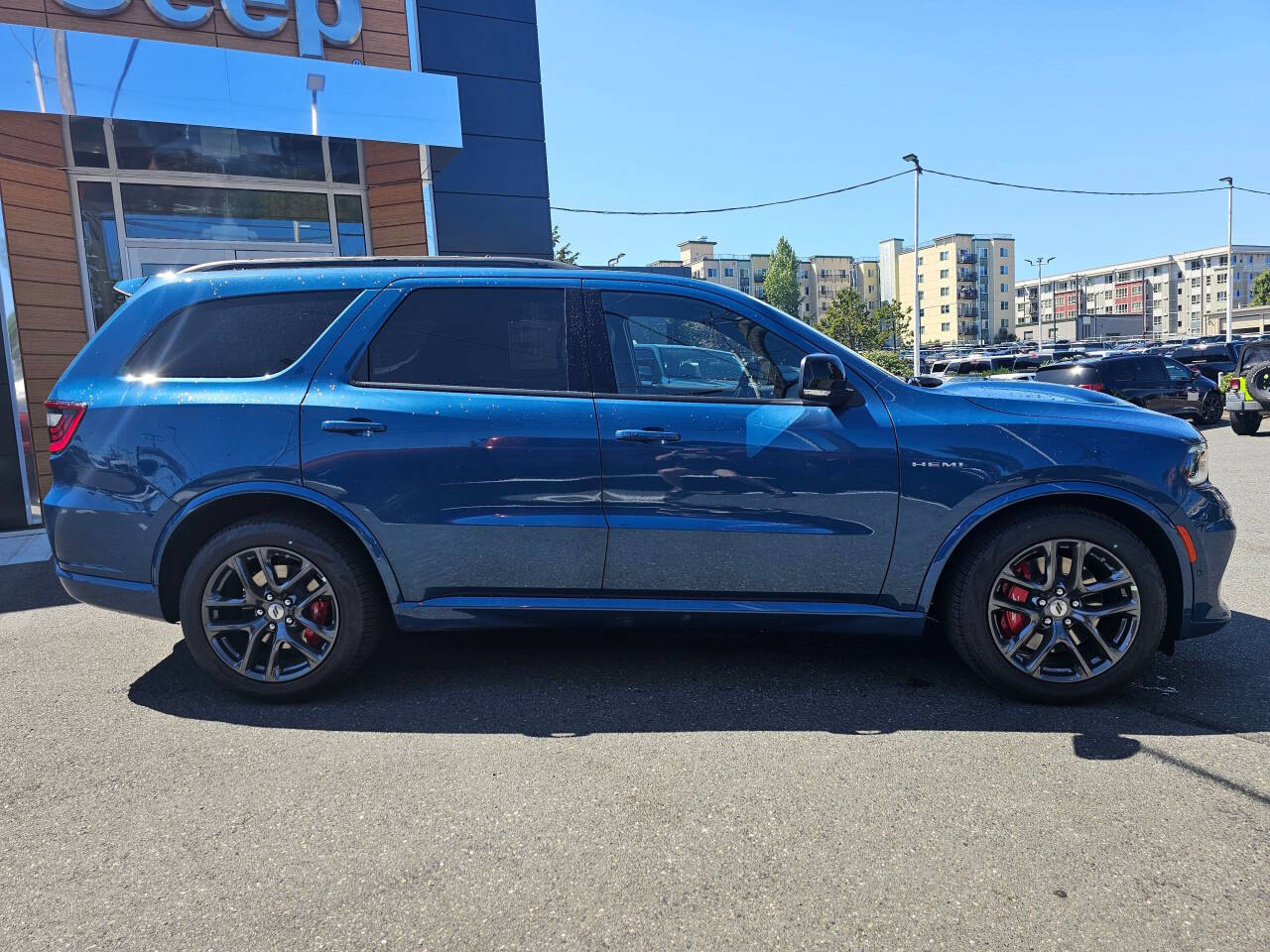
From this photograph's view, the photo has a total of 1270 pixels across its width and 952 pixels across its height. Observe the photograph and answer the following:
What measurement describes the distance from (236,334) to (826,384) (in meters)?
2.52

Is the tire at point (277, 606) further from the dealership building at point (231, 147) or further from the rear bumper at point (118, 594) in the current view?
the dealership building at point (231, 147)

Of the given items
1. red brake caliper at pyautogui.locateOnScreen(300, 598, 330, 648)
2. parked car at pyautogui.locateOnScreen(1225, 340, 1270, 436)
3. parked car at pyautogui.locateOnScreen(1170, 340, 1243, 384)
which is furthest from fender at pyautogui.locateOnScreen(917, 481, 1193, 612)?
parked car at pyautogui.locateOnScreen(1170, 340, 1243, 384)

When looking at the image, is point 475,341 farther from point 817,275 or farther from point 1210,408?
point 817,275

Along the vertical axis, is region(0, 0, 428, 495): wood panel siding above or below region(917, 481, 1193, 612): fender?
above

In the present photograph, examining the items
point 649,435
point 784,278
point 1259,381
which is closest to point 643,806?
point 649,435

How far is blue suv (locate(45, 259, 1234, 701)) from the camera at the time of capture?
338 cm

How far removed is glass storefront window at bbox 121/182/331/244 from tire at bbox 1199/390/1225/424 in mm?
16610

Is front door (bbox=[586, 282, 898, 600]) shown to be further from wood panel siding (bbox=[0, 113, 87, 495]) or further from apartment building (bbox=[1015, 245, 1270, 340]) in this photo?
apartment building (bbox=[1015, 245, 1270, 340])

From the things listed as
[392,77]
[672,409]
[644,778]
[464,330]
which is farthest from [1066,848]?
[392,77]

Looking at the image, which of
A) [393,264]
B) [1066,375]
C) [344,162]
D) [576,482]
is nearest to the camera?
[576,482]

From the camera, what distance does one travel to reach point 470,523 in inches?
137

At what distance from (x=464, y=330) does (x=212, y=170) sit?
7955 mm

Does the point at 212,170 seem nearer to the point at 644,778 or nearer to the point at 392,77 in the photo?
the point at 392,77

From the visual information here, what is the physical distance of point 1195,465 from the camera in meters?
3.42
